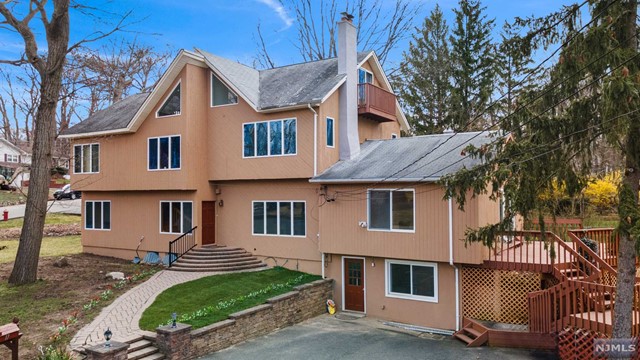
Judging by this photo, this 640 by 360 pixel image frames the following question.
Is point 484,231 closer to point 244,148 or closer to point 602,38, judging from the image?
point 602,38

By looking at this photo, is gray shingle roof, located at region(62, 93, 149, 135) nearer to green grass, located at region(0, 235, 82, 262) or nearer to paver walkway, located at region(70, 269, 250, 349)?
Answer: green grass, located at region(0, 235, 82, 262)

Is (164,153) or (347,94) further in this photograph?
(164,153)

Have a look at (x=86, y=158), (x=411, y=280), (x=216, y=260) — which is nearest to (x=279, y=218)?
(x=216, y=260)

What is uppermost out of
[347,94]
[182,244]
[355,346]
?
[347,94]

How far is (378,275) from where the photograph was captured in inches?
614

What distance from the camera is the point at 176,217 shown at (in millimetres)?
19812

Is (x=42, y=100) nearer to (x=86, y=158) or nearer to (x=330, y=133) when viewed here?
(x=86, y=158)

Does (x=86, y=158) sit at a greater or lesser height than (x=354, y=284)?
greater

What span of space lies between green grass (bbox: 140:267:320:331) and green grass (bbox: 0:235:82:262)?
10.7 meters

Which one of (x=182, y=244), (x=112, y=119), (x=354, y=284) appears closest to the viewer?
(x=354, y=284)

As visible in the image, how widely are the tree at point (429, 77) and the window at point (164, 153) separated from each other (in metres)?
19.8

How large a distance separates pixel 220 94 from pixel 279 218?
6022 millimetres

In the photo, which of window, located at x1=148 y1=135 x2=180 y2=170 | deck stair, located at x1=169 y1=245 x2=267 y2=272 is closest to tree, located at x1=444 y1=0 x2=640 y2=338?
deck stair, located at x1=169 y1=245 x2=267 y2=272

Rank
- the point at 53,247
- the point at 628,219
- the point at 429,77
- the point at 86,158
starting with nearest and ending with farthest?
the point at 628,219 → the point at 86,158 → the point at 53,247 → the point at 429,77
